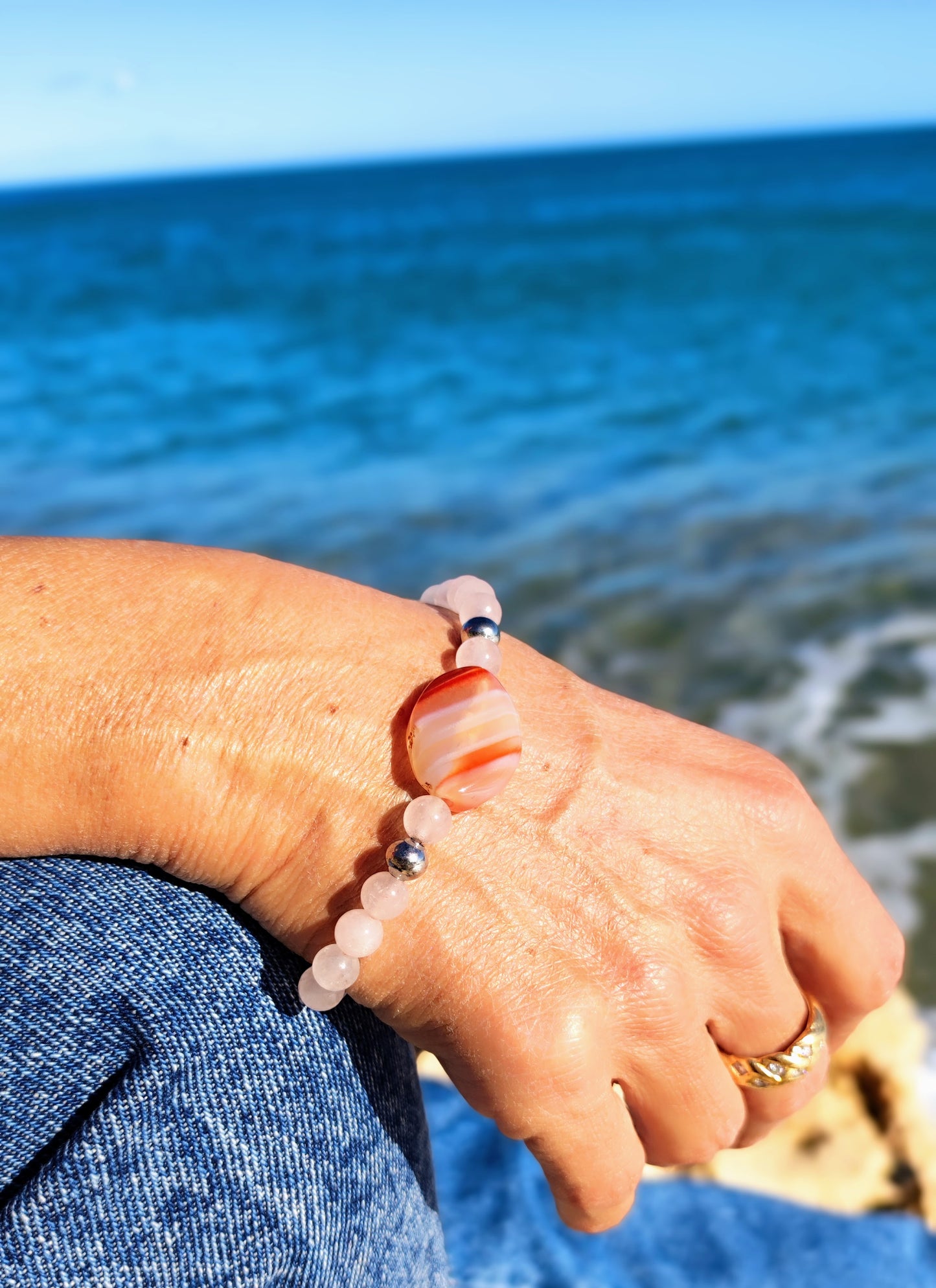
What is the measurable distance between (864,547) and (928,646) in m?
1.25

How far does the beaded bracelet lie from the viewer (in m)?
1.03

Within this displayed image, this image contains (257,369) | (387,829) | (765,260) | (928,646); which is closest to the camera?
(387,829)

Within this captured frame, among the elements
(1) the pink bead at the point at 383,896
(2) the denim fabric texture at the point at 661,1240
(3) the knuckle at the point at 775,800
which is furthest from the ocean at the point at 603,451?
(1) the pink bead at the point at 383,896

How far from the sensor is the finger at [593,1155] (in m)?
1.04

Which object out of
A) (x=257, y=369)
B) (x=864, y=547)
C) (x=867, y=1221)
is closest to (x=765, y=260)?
(x=257, y=369)

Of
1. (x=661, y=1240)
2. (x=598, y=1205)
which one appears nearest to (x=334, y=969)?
(x=598, y=1205)

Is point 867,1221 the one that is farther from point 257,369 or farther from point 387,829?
point 257,369

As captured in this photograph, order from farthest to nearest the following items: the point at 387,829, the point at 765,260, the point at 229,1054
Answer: the point at 765,260
the point at 387,829
the point at 229,1054

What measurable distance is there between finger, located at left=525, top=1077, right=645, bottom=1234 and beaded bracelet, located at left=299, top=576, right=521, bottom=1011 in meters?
0.24

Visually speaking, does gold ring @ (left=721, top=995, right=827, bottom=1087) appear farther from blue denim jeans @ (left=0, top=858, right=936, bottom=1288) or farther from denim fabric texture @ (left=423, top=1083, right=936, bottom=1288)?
denim fabric texture @ (left=423, top=1083, right=936, bottom=1288)

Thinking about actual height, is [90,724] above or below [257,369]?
above

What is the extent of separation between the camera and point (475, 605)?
123 centimetres

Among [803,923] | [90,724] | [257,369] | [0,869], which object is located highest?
[90,724]

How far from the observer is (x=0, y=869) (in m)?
1.05
